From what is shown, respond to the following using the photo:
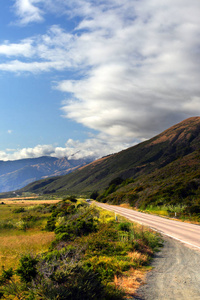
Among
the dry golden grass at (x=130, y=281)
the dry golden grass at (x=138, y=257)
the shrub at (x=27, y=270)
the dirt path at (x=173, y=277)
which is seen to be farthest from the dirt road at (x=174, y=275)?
the shrub at (x=27, y=270)

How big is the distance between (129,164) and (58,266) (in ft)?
642

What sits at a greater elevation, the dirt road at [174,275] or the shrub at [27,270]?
the shrub at [27,270]

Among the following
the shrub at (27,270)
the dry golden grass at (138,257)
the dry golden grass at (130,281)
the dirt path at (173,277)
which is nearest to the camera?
the dirt path at (173,277)

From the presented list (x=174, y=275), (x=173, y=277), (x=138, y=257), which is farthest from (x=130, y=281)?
(x=138, y=257)

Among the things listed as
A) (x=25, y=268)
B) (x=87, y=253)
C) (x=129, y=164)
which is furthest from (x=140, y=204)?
(x=129, y=164)

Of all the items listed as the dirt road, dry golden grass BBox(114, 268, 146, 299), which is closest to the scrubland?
dry golden grass BBox(114, 268, 146, 299)

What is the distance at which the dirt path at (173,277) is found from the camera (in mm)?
5688

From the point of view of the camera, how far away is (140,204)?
132ft

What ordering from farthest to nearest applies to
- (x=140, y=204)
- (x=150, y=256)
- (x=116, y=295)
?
(x=140, y=204) < (x=150, y=256) < (x=116, y=295)

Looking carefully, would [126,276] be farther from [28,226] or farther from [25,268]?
[28,226]

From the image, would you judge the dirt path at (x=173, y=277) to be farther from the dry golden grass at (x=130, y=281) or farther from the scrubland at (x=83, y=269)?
the scrubland at (x=83, y=269)

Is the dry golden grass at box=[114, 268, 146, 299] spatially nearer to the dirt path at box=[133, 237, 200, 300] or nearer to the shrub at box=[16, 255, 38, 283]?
the dirt path at box=[133, 237, 200, 300]

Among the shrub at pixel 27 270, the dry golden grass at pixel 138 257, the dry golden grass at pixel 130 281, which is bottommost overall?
the dry golden grass at pixel 138 257

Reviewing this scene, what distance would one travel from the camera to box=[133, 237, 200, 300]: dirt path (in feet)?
18.7
